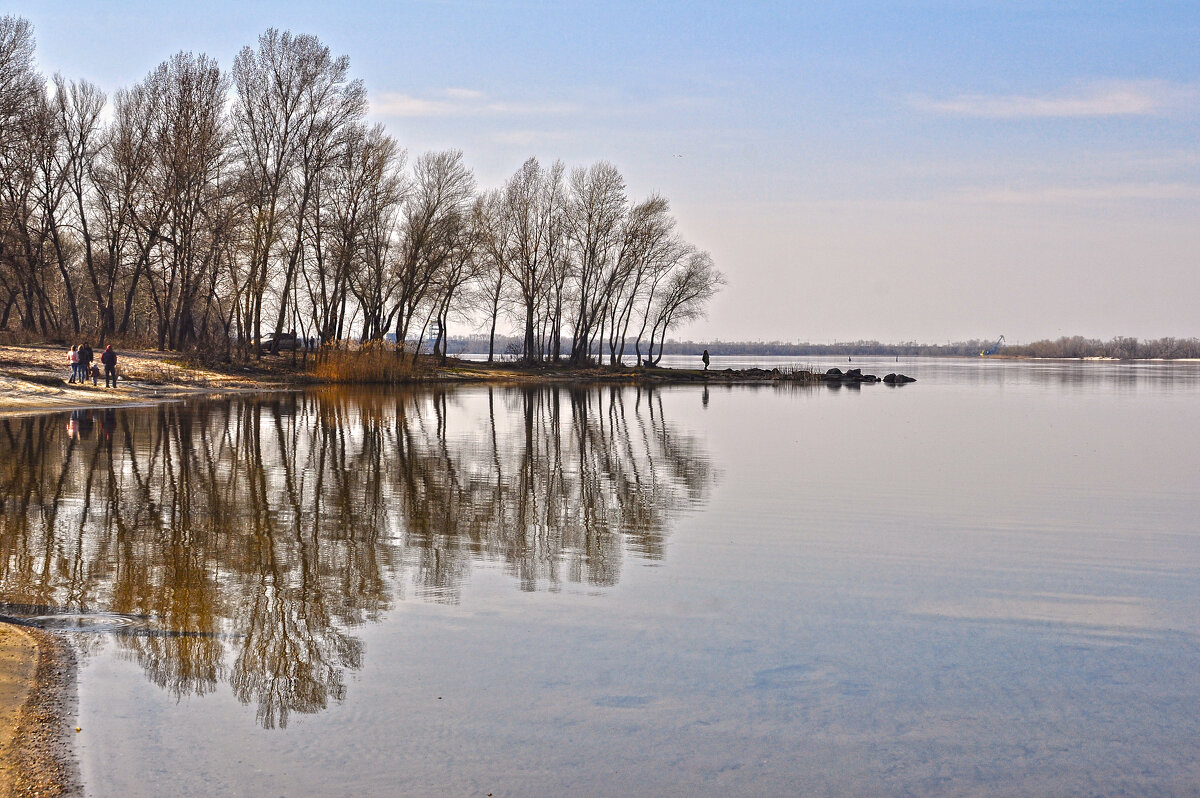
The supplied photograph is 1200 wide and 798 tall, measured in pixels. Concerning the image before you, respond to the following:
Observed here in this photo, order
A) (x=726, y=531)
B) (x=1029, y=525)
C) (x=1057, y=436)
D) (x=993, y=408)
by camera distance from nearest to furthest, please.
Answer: (x=726, y=531), (x=1029, y=525), (x=1057, y=436), (x=993, y=408)

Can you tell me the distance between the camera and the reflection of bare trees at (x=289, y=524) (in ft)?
27.5

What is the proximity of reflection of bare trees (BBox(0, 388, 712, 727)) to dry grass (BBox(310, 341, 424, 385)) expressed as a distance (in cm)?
2577

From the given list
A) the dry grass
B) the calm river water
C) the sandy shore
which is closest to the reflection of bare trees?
the calm river water

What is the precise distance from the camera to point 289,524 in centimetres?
1344

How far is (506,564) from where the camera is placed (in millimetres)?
11406

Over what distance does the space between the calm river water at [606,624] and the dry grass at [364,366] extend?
33.3 meters

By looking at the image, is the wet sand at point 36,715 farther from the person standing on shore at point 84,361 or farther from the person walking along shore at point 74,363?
the person standing on shore at point 84,361

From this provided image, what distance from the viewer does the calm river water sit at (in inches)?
247

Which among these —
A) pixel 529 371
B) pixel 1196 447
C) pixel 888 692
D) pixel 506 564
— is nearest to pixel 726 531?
pixel 506 564

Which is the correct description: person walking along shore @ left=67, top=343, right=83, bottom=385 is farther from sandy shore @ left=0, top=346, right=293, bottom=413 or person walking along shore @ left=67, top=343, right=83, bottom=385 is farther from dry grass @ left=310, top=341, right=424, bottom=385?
dry grass @ left=310, top=341, right=424, bottom=385

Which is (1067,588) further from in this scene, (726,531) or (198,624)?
(198,624)

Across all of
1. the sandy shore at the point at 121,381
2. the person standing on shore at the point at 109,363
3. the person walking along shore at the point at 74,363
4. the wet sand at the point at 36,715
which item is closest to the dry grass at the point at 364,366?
the sandy shore at the point at 121,381

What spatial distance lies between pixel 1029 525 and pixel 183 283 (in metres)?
47.5

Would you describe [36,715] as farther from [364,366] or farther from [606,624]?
[364,366]
